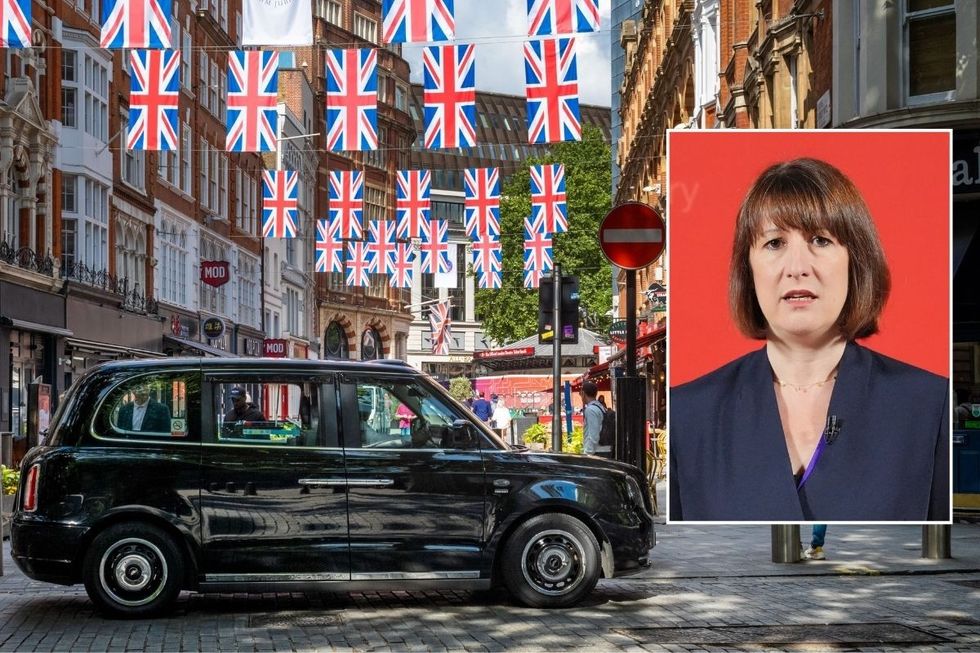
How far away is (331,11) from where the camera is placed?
86500 millimetres

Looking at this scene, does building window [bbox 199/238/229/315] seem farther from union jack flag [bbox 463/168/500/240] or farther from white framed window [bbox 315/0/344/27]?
white framed window [bbox 315/0/344/27]

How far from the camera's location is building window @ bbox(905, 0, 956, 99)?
19.4 metres

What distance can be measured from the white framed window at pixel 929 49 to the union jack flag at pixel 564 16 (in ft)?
14.2

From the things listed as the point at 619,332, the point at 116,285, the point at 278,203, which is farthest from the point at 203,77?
the point at 619,332

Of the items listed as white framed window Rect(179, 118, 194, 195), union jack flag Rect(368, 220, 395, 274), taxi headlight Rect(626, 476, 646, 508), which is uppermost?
white framed window Rect(179, 118, 194, 195)

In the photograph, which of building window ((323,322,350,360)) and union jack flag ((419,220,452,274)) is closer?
union jack flag ((419,220,452,274))

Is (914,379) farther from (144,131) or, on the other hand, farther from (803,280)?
(144,131)

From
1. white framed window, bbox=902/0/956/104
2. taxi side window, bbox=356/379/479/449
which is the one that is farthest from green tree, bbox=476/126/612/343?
taxi side window, bbox=356/379/479/449

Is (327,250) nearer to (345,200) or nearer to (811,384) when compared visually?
(345,200)

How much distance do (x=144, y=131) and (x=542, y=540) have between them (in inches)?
687

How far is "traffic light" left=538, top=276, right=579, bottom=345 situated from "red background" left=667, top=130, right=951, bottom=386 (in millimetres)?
10596

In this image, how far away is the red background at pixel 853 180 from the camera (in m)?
6.84

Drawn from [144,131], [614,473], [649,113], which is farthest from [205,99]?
[614,473]

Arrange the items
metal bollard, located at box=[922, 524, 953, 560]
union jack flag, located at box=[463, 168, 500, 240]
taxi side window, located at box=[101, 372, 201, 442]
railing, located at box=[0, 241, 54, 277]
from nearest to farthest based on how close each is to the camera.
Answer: taxi side window, located at box=[101, 372, 201, 442], metal bollard, located at box=[922, 524, 953, 560], railing, located at box=[0, 241, 54, 277], union jack flag, located at box=[463, 168, 500, 240]
